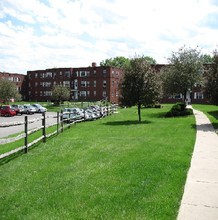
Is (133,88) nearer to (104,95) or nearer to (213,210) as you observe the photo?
(213,210)

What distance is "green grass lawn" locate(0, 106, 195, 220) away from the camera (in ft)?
19.8

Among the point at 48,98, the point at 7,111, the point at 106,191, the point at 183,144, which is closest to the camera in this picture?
the point at 106,191

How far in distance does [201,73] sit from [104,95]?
160 ft

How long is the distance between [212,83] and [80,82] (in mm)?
67698

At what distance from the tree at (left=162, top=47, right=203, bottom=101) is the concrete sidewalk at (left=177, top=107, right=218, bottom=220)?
26.4m

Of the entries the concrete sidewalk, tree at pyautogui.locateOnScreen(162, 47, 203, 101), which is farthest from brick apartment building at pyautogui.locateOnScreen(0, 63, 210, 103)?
the concrete sidewalk

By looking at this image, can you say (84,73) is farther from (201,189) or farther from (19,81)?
(201,189)

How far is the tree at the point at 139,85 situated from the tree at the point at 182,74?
1018 centimetres

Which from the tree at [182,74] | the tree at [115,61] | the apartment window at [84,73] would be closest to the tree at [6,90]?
the apartment window at [84,73]

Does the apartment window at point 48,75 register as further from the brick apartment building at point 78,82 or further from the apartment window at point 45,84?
the apartment window at point 45,84

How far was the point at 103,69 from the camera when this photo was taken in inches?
3364

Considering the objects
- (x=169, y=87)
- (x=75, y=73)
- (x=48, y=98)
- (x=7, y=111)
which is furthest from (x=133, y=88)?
(x=48, y=98)

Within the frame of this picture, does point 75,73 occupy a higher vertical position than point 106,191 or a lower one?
higher

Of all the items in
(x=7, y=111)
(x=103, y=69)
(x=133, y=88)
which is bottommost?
(x=7, y=111)
